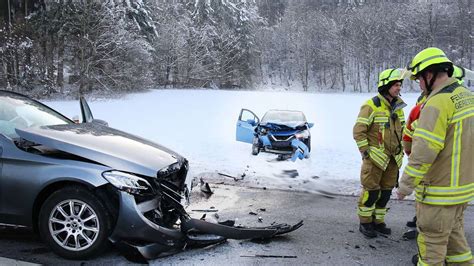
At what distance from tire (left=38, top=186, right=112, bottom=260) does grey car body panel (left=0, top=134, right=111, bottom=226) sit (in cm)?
13

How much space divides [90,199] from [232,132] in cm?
1190

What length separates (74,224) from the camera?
3805mm

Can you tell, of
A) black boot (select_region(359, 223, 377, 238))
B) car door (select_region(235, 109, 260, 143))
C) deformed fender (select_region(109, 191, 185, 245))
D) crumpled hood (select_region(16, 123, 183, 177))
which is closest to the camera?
deformed fender (select_region(109, 191, 185, 245))

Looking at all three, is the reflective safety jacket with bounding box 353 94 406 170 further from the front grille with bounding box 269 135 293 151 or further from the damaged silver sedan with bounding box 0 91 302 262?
the front grille with bounding box 269 135 293 151

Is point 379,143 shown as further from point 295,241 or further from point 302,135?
point 302,135

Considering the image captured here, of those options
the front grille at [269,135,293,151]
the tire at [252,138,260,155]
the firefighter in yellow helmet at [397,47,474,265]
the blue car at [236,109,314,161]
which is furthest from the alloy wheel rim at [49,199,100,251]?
the front grille at [269,135,293,151]

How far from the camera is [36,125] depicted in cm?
479

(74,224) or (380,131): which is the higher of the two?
(380,131)

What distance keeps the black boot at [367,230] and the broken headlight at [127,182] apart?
255cm

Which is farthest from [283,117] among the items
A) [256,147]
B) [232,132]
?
[232,132]

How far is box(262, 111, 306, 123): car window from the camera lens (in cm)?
1167

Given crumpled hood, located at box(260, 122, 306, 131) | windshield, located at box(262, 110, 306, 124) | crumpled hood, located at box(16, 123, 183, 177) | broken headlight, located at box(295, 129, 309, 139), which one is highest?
crumpled hood, located at box(16, 123, 183, 177)

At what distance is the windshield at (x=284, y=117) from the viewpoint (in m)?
11.5

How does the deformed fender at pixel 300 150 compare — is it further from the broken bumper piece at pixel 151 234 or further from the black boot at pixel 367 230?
the broken bumper piece at pixel 151 234
